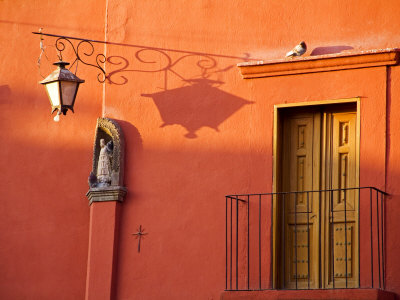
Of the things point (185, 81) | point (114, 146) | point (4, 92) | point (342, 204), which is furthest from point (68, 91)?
point (342, 204)

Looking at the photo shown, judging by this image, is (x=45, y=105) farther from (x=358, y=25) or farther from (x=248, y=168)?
(x=358, y=25)

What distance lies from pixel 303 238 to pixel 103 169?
7.89 feet

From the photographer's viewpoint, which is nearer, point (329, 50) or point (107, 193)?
point (329, 50)

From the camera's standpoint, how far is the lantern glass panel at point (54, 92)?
12.3 meters

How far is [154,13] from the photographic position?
42.9 ft

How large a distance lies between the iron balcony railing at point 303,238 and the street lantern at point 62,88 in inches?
79.8

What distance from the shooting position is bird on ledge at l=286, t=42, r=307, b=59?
39.7 feet

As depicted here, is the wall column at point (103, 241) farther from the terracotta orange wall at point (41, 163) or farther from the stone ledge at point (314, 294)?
the stone ledge at point (314, 294)

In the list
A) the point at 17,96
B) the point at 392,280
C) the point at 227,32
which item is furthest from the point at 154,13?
the point at 392,280

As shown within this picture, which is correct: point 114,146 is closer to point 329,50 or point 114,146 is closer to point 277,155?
point 277,155

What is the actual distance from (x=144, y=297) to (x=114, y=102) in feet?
7.37

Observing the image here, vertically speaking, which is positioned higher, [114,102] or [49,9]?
[49,9]

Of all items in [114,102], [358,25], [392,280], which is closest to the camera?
[392,280]

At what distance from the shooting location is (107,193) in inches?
500
